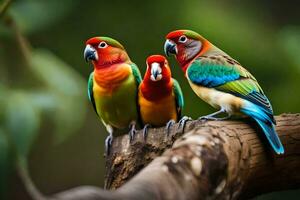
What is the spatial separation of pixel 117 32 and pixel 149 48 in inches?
13.4

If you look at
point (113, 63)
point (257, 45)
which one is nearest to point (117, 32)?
point (257, 45)

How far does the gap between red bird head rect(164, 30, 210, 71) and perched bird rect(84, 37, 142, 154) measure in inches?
6.9

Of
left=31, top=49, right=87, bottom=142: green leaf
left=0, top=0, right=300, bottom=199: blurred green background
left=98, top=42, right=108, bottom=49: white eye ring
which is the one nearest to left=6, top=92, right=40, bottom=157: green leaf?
left=31, top=49, right=87, bottom=142: green leaf

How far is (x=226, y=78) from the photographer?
270 centimetres

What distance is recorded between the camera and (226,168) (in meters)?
2.10

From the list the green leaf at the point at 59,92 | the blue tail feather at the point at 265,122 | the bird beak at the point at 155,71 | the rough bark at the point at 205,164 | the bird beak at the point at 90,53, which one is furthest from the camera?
the green leaf at the point at 59,92

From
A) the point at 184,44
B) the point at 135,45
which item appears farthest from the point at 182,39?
the point at 135,45

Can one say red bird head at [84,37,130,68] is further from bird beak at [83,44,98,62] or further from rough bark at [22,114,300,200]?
rough bark at [22,114,300,200]

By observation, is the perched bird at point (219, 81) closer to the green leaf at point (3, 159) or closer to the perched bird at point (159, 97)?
the perched bird at point (159, 97)

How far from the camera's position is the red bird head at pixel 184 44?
2775 millimetres

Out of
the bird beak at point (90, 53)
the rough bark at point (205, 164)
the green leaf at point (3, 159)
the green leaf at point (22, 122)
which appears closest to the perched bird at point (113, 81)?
the bird beak at point (90, 53)

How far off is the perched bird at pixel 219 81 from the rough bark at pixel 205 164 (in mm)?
67

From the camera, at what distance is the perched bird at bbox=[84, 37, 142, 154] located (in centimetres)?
277

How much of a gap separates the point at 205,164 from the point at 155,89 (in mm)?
751
